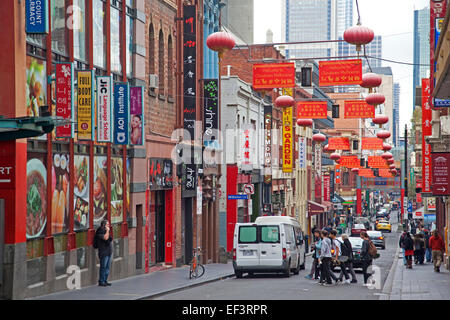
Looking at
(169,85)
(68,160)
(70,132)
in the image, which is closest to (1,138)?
(70,132)

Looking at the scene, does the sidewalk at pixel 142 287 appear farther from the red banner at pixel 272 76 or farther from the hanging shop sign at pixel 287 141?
the hanging shop sign at pixel 287 141

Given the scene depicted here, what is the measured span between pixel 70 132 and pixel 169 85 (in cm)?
1251

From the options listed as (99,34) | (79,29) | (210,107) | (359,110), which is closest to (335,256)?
(99,34)

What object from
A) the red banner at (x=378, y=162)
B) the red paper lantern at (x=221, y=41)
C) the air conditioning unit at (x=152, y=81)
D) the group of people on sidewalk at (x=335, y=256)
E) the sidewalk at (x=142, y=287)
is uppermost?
the red paper lantern at (x=221, y=41)

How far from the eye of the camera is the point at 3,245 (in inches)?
663

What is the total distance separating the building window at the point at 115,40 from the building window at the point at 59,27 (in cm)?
385

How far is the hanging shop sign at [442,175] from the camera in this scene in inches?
1041

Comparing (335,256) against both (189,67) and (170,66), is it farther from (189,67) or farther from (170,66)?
(189,67)

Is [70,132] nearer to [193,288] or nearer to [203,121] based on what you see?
[193,288]

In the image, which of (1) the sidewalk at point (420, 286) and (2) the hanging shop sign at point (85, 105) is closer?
(1) the sidewalk at point (420, 286)

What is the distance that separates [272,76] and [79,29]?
831 centimetres

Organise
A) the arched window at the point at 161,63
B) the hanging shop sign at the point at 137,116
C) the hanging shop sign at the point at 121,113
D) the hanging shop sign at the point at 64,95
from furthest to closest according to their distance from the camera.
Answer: the arched window at the point at 161,63 → the hanging shop sign at the point at 137,116 → the hanging shop sign at the point at 121,113 → the hanging shop sign at the point at 64,95

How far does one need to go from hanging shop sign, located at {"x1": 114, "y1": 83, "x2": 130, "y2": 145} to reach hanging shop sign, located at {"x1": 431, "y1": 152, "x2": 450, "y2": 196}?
415 inches

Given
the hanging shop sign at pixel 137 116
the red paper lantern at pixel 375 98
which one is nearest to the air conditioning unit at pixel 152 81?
the hanging shop sign at pixel 137 116
